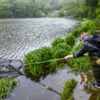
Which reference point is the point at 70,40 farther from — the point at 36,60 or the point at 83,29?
the point at 83,29

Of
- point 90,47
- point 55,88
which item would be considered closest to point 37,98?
point 55,88

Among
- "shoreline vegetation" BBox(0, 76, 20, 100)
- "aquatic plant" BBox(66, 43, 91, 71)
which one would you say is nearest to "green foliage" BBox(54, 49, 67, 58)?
"aquatic plant" BBox(66, 43, 91, 71)

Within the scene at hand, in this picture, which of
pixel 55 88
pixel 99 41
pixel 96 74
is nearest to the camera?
pixel 99 41

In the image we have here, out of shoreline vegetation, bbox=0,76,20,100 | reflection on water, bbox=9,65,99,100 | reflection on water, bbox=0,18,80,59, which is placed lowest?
reflection on water, bbox=0,18,80,59

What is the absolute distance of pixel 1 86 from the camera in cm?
516

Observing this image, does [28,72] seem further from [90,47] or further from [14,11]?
[14,11]

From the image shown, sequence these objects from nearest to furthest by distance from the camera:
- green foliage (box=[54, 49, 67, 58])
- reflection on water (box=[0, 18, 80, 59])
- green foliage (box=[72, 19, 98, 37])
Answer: green foliage (box=[54, 49, 67, 58]) → reflection on water (box=[0, 18, 80, 59]) → green foliage (box=[72, 19, 98, 37])

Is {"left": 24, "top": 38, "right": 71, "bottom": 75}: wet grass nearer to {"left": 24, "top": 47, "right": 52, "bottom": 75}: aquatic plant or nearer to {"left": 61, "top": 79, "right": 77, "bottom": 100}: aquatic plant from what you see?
{"left": 24, "top": 47, "right": 52, "bottom": 75}: aquatic plant

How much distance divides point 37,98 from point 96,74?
108 inches

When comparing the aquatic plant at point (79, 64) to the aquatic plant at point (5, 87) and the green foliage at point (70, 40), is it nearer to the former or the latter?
the aquatic plant at point (5, 87)

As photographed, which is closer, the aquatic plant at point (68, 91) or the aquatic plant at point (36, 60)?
the aquatic plant at point (68, 91)

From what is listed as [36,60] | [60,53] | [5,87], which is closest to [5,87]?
[5,87]

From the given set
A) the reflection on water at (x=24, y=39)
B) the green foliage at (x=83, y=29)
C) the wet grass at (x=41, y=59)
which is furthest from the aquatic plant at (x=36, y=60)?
the green foliage at (x=83, y=29)

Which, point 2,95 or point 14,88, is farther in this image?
point 14,88
